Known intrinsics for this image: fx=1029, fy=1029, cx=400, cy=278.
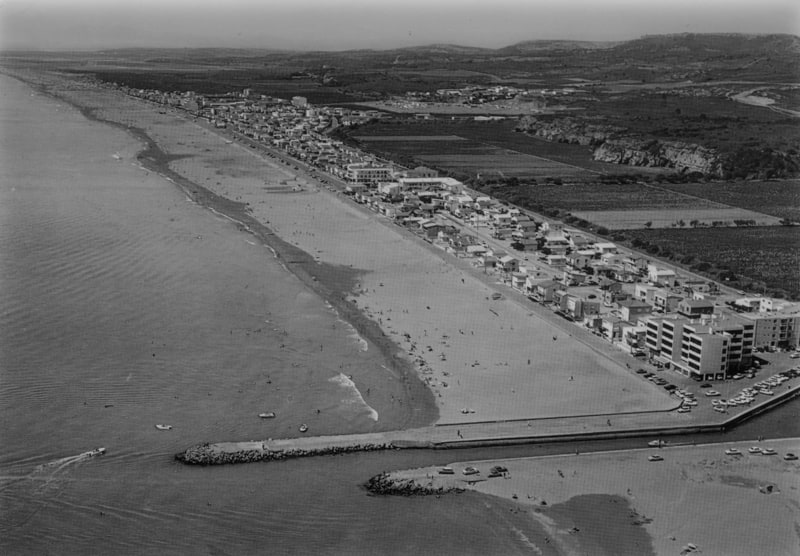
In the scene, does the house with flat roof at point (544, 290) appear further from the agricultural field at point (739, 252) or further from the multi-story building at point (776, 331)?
the agricultural field at point (739, 252)

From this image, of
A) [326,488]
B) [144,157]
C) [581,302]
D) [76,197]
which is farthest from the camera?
[144,157]

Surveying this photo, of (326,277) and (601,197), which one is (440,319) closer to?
(326,277)

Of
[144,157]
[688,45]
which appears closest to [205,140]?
[144,157]

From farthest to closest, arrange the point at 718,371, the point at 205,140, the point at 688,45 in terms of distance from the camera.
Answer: the point at 688,45 → the point at 205,140 → the point at 718,371

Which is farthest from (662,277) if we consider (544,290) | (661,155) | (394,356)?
(661,155)

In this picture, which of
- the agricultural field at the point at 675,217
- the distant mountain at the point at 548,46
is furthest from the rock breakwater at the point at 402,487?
the distant mountain at the point at 548,46

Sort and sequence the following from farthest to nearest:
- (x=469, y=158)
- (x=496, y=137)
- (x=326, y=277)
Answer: (x=496, y=137), (x=469, y=158), (x=326, y=277)

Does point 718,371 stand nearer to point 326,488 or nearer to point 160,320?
point 326,488
